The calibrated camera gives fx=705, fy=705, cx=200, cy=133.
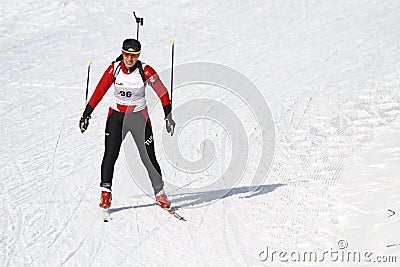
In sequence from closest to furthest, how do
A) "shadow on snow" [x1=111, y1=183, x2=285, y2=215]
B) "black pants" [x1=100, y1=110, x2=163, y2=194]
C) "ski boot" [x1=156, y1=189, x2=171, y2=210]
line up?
1. "black pants" [x1=100, y1=110, x2=163, y2=194]
2. "ski boot" [x1=156, y1=189, x2=171, y2=210]
3. "shadow on snow" [x1=111, y1=183, x2=285, y2=215]

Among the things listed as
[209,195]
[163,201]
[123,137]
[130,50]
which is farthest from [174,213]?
[130,50]

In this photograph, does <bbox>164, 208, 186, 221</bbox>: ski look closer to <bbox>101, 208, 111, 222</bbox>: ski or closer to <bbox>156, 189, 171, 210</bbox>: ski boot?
<bbox>156, 189, 171, 210</bbox>: ski boot

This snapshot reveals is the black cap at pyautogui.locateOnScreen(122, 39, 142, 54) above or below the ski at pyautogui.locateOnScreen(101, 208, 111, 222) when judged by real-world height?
above

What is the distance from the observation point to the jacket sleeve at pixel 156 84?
803 cm

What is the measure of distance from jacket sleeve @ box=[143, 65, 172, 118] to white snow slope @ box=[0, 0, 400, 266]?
4.45 ft

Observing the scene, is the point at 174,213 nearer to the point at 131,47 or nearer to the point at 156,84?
the point at 156,84

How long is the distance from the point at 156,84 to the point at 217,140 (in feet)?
9.75

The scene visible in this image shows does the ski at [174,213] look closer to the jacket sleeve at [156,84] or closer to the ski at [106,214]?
the ski at [106,214]

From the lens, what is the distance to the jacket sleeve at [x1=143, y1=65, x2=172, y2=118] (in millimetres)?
8031

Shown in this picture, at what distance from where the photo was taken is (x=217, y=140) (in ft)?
35.8

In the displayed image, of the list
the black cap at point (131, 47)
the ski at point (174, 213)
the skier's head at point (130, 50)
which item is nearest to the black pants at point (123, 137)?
the ski at point (174, 213)

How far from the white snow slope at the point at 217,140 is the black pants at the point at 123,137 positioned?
1.87 feet

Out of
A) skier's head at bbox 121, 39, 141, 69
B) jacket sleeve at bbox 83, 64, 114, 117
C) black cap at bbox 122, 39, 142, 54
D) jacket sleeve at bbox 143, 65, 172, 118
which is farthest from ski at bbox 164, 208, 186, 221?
black cap at bbox 122, 39, 142, 54

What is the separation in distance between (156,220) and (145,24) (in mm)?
8823
